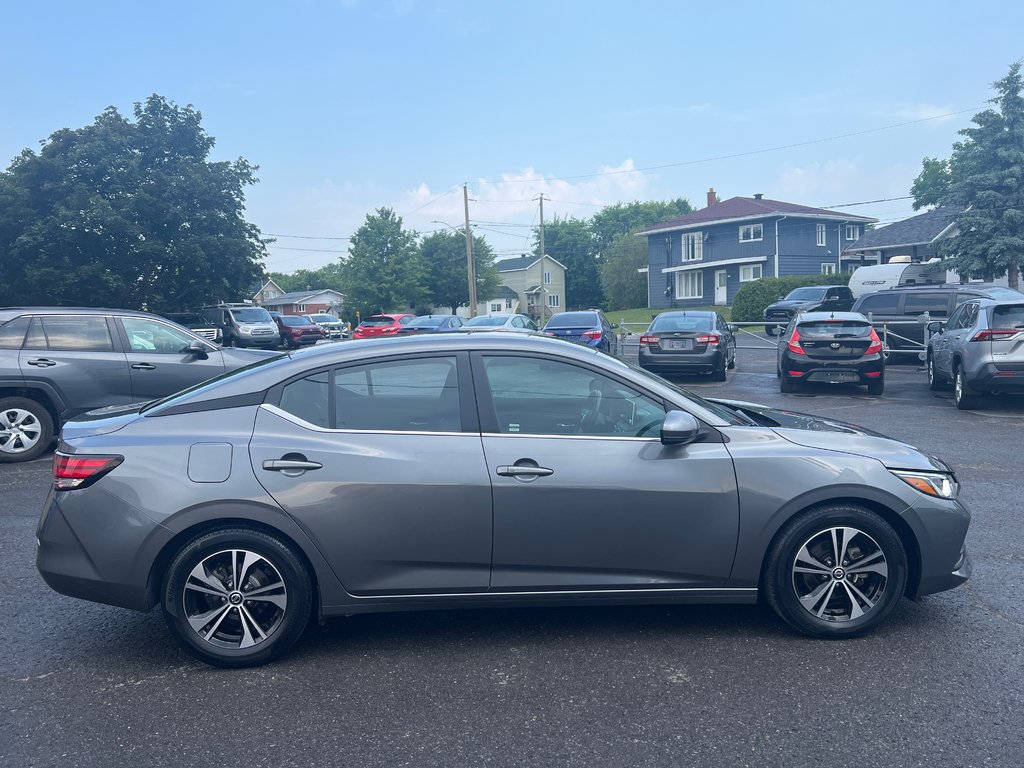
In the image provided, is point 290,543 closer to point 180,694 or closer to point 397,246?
point 180,694

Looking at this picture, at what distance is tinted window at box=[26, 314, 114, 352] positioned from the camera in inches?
380

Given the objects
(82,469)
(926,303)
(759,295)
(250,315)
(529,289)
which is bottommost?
(82,469)

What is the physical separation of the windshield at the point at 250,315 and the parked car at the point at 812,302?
19.9m

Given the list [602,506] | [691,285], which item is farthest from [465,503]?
[691,285]

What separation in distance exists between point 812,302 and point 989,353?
19.5m

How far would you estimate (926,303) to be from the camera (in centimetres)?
1975

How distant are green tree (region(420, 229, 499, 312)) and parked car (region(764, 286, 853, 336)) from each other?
5034cm

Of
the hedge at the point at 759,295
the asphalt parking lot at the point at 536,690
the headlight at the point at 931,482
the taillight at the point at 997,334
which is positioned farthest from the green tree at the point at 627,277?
the headlight at the point at 931,482

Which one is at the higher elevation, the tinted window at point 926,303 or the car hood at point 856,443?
the tinted window at point 926,303

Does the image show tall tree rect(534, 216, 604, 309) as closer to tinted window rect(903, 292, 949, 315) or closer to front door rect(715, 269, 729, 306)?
front door rect(715, 269, 729, 306)

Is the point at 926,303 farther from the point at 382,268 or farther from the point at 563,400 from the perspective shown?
the point at 382,268

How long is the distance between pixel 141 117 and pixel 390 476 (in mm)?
32917

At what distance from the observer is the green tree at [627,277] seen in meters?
70.9

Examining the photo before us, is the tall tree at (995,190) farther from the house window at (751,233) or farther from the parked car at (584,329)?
the house window at (751,233)
